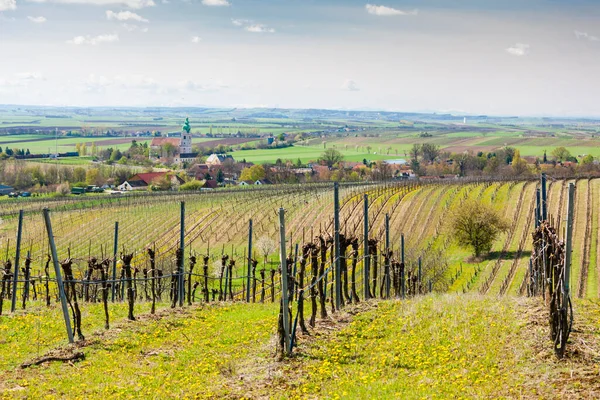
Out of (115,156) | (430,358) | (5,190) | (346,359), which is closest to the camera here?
(430,358)

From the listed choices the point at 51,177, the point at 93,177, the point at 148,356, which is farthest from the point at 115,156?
the point at 148,356

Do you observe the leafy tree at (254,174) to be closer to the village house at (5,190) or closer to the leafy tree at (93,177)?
the leafy tree at (93,177)

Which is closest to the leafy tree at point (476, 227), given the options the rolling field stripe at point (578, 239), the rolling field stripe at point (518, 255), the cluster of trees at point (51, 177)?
the rolling field stripe at point (518, 255)

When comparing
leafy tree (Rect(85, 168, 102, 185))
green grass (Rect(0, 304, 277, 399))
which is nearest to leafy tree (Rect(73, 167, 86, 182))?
leafy tree (Rect(85, 168, 102, 185))

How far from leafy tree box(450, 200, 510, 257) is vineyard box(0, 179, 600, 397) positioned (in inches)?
51.1

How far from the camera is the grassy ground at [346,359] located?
10812 millimetres

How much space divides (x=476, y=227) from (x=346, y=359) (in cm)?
3680

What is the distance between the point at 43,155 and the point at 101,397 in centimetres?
19291

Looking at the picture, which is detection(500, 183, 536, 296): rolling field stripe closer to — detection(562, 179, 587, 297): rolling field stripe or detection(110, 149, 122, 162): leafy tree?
detection(562, 179, 587, 297): rolling field stripe

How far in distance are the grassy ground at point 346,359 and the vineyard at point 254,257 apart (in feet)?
1.06

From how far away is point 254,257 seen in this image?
47.1 metres

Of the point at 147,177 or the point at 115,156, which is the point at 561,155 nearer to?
the point at 147,177

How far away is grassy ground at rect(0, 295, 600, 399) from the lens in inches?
426

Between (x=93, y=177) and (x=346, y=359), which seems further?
(x=93, y=177)
